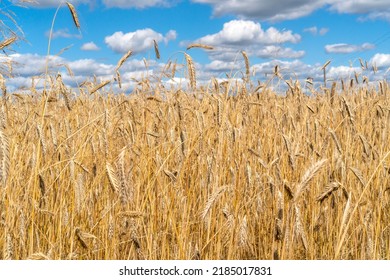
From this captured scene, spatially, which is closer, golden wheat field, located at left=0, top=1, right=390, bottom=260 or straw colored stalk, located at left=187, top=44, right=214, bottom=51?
golden wheat field, located at left=0, top=1, right=390, bottom=260

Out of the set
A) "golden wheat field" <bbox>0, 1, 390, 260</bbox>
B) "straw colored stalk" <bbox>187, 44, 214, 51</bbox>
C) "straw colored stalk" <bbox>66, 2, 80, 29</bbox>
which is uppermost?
"straw colored stalk" <bbox>66, 2, 80, 29</bbox>

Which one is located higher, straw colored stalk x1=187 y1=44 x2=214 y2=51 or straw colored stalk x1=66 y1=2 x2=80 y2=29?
straw colored stalk x1=66 y1=2 x2=80 y2=29

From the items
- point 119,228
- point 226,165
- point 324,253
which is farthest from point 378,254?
point 119,228

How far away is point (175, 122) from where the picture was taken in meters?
3.08

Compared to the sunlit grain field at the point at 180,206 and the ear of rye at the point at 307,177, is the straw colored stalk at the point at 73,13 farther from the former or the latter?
the ear of rye at the point at 307,177

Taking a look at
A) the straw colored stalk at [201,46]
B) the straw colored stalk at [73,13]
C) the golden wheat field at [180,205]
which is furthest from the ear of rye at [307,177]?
the straw colored stalk at [73,13]

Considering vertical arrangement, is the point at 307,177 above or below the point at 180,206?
above

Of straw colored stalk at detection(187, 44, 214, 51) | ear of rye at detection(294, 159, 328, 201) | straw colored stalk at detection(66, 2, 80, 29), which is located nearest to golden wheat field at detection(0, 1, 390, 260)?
ear of rye at detection(294, 159, 328, 201)

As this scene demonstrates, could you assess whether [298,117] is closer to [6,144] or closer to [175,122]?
[175,122]

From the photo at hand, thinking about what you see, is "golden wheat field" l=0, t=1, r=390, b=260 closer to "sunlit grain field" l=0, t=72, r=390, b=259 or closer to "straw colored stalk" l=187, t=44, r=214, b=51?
"sunlit grain field" l=0, t=72, r=390, b=259

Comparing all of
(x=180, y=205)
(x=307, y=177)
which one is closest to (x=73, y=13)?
(x=180, y=205)

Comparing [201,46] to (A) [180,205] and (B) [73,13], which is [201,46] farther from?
(A) [180,205]

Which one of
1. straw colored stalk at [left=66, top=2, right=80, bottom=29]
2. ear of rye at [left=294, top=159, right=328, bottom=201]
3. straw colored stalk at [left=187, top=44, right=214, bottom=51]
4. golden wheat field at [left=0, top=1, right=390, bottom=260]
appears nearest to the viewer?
ear of rye at [left=294, top=159, right=328, bottom=201]
